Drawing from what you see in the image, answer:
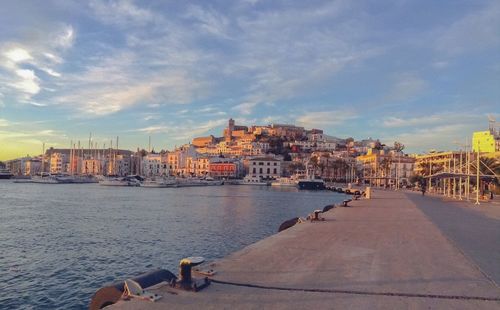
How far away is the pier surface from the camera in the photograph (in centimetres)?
731

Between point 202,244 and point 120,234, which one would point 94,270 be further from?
point 120,234

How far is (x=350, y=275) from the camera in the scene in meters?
9.42

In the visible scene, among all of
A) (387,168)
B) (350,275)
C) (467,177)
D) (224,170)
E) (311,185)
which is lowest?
(311,185)

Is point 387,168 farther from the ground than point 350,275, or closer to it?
farther from the ground

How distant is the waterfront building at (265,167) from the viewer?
624 feet

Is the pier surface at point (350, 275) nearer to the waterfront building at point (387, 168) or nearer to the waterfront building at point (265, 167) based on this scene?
the waterfront building at point (387, 168)

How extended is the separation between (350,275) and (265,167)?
18266 cm

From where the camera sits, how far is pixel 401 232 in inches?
681

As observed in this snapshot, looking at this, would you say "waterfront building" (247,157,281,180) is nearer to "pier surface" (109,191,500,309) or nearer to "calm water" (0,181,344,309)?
"calm water" (0,181,344,309)

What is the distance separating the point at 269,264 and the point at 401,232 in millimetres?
8801

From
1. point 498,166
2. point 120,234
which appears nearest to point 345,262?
point 120,234

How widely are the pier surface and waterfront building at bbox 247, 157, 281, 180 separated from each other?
174 metres

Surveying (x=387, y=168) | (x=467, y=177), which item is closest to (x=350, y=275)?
(x=467, y=177)

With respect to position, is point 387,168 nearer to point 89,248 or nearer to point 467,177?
point 467,177
